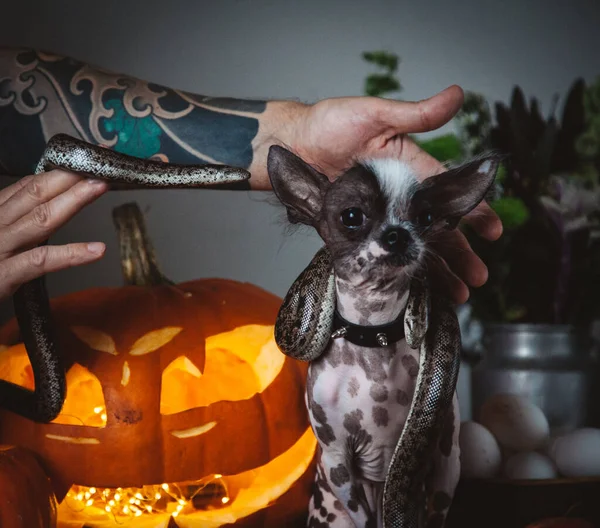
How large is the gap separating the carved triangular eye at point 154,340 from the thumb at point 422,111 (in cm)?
46

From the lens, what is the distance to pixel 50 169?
90 centimetres

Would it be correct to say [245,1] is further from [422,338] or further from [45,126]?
[422,338]

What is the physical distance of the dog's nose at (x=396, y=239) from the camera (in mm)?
683

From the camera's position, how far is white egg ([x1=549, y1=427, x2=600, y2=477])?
115 cm

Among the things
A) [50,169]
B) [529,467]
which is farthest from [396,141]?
[529,467]

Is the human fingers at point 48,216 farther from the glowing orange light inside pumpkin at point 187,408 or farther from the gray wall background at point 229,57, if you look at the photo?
the gray wall background at point 229,57

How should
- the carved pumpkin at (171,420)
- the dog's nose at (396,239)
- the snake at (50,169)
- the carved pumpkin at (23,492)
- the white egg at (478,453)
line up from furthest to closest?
the white egg at (478,453) → the carved pumpkin at (171,420) → the carved pumpkin at (23,492) → the snake at (50,169) → the dog's nose at (396,239)

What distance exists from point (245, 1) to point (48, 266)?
1.05 m

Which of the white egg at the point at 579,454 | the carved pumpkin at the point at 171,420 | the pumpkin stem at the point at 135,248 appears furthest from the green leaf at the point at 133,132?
the white egg at the point at 579,454

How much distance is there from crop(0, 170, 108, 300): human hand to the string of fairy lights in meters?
0.37

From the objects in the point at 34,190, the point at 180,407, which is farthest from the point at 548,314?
the point at 34,190

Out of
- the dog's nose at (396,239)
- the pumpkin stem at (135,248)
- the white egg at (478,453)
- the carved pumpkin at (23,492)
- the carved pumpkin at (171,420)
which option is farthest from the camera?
the pumpkin stem at (135,248)

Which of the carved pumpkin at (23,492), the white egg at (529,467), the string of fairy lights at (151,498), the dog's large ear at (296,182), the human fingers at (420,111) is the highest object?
the human fingers at (420,111)

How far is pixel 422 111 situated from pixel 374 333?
30cm
